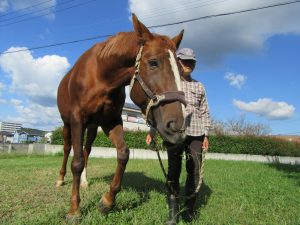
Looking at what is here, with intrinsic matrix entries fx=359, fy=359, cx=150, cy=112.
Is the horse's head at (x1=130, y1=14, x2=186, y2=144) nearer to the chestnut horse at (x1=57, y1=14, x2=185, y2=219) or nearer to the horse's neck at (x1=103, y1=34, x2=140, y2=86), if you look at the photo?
the chestnut horse at (x1=57, y1=14, x2=185, y2=219)

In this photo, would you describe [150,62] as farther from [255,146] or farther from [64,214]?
[255,146]

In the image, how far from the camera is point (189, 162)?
15.5 feet

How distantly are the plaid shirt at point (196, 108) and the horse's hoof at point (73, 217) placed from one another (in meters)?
1.69

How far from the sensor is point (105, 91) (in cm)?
439

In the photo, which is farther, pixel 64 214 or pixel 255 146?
pixel 255 146

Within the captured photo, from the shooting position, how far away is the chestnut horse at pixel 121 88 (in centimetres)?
330

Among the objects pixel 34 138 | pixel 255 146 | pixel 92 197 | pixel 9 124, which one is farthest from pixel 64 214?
pixel 9 124

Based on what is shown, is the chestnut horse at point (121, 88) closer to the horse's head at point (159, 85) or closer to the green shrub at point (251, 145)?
the horse's head at point (159, 85)

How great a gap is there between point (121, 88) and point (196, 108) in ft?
3.47

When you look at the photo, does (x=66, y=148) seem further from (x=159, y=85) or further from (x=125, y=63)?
(x=159, y=85)

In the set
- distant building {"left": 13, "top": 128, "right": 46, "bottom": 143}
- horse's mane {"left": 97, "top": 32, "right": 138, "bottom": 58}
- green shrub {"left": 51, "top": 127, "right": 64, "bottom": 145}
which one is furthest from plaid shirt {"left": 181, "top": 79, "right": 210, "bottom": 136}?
distant building {"left": 13, "top": 128, "right": 46, "bottom": 143}

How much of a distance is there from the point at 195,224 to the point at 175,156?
2.98 ft

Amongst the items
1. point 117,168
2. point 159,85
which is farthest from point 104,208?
point 159,85

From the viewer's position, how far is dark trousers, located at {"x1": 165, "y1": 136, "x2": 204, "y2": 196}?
4598 mm
